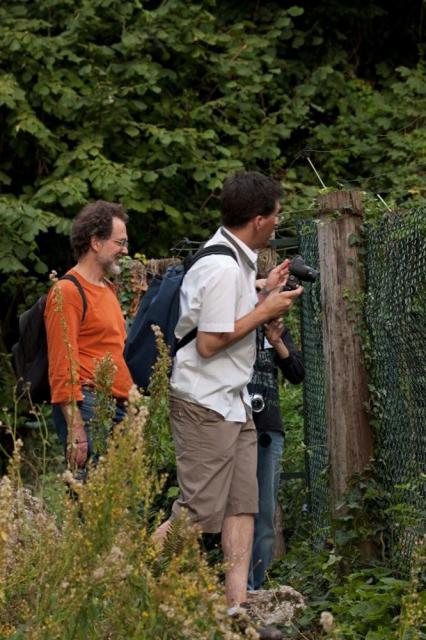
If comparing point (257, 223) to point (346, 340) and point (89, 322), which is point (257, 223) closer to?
point (346, 340)

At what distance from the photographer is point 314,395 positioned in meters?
6.98

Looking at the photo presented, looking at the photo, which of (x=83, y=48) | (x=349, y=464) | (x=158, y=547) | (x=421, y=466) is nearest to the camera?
(x=158, y=547)

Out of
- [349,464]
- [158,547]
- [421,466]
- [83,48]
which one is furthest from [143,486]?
→ [83,48]

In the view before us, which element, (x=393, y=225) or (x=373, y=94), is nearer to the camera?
(x=393, y=225)

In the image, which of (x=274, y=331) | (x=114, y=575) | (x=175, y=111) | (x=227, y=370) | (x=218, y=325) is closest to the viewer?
(x=114, y=575)

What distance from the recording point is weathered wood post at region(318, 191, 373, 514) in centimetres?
593

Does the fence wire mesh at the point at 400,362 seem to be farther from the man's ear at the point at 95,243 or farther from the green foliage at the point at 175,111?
the green foliage at the point at 175,111

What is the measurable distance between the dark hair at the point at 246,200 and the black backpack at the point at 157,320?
0.55 feet

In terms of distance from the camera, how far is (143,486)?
3420 mm

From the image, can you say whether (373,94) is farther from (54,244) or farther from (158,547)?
(158,547)

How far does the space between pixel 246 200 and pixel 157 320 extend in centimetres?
59

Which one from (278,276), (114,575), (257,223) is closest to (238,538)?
(278,276)

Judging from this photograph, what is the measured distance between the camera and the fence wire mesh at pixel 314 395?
21.7ft

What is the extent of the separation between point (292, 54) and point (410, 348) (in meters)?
9.86
